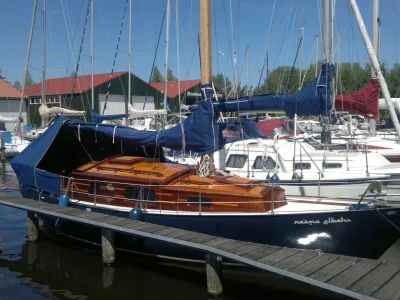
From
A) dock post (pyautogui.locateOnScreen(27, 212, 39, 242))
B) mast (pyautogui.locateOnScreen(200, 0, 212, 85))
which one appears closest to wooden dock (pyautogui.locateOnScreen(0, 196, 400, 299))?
dock post (pyautogui.locateOnScreen(27, 212, 39, 242))

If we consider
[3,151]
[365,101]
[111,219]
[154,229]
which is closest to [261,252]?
[154,229]

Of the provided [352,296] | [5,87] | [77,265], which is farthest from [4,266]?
[5,87]

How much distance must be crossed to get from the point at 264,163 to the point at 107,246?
18.3 ft

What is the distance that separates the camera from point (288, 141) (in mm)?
14086

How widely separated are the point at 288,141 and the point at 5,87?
44.8 m

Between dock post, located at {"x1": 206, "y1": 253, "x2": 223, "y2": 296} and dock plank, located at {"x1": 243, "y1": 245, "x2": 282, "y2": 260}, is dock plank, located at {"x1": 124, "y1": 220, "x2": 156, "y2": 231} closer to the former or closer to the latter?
dock post, located at {"x1": 206, "y1": 253, "x2": 223, "y2": 296}

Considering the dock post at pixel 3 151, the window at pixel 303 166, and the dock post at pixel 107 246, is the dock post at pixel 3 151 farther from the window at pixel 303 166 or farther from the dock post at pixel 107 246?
the window at pixel 303 166

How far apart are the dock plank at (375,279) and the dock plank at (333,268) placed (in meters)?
0.40

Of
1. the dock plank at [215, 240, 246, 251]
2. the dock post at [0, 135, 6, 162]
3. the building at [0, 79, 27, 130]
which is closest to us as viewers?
the dock plank at [215, 240, 246, 251]

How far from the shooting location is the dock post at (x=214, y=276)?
8141 mm

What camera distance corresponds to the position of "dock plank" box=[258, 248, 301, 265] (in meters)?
7.22

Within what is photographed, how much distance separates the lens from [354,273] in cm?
665

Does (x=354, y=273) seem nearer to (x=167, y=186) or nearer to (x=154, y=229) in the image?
(x=154, y=229)

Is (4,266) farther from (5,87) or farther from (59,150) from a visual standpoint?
(5,87)
